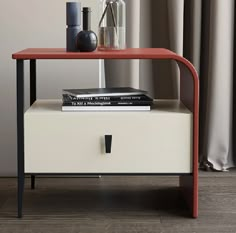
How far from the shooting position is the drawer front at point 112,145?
196 cm

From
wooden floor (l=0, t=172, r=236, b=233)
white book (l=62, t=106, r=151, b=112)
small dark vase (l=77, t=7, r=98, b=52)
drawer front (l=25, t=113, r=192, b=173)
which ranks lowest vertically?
wooden floor (l=0, t=172, r=236, b=233)

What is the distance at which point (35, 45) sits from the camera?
8.11 feet

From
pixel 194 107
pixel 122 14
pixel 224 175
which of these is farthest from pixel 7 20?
pixel 224 175

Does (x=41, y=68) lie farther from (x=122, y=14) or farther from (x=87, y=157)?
(x=87, y=157)

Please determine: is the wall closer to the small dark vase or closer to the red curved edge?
the small dark vase

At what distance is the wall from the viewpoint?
2.45 meters

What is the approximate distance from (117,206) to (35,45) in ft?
2.52

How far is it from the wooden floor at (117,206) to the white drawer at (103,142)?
0.16 metres

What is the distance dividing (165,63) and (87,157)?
843 millimetres

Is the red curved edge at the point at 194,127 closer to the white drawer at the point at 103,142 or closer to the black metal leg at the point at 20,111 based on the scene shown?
the white drawer at the point at 103,142

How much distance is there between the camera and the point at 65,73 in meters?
2.49

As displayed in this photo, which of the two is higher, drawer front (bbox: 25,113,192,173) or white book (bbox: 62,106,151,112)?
white book (bbox: 62,106,151,112)

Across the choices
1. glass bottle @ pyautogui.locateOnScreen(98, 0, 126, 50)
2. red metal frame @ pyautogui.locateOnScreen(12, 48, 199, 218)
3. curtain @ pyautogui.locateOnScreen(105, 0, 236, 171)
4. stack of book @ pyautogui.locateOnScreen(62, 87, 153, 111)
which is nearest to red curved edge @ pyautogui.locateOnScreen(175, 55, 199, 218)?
red metal frame @ pyautogui.locateOnScreen(12, 48, 199, 218)

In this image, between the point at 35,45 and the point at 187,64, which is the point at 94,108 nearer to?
the point at 187,64
